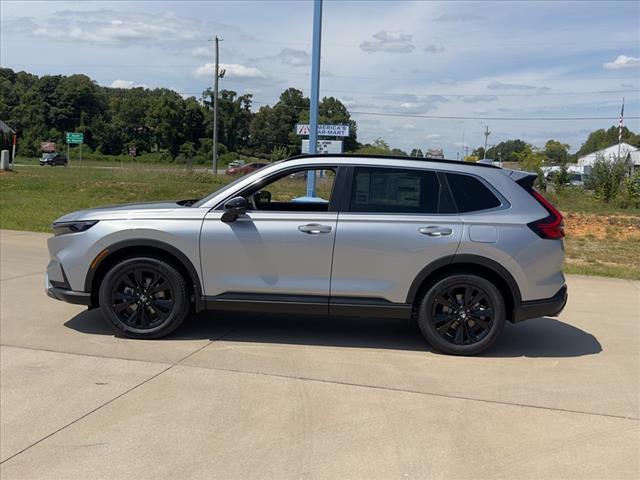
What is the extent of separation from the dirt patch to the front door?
496 inches

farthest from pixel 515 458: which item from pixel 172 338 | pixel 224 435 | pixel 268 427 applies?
pixel 172 338

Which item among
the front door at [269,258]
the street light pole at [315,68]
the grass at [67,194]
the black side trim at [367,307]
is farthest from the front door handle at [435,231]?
the grass at [67,194]

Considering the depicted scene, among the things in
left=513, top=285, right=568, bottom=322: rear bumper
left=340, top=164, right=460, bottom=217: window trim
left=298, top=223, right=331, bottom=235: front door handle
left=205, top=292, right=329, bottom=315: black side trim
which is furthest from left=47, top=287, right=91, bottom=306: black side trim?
left=513, top=285, right=568, bottom=322: rear bumper

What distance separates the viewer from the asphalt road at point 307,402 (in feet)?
10.8

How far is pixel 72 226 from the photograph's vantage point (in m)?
5.41

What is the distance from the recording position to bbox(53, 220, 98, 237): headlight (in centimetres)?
536

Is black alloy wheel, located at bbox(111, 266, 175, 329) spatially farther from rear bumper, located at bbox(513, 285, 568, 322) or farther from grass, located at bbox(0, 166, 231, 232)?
grass, located at bbox(0, 166, 231, 232)

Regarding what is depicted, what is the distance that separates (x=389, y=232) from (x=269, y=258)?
3.57 ft

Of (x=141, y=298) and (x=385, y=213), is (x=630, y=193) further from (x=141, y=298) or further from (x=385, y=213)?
(x=141, y=298)

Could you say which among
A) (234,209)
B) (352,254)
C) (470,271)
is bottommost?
(470,271)

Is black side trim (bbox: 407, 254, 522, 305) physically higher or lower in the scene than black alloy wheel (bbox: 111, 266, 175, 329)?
higher

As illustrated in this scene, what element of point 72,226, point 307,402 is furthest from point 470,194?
point 72,226

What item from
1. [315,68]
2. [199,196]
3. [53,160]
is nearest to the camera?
[315,68]

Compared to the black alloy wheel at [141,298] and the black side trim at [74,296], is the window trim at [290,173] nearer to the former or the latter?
the black alloy wheel at [141,298]
